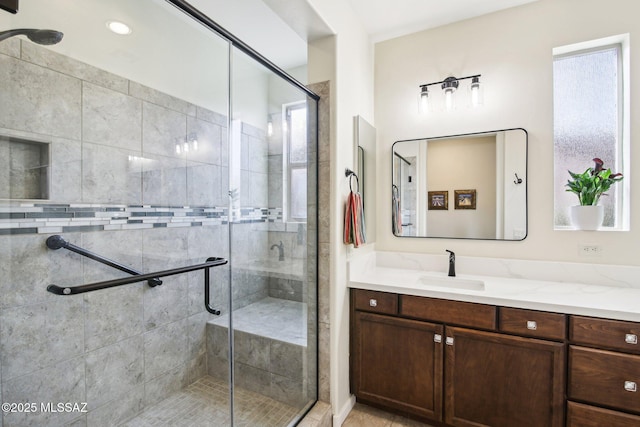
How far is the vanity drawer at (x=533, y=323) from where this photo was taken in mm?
1594

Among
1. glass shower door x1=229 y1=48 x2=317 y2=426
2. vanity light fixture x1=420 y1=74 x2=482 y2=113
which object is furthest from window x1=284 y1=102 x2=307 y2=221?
vanity light fixture x1=420 y1=74 x2=482 y2=113

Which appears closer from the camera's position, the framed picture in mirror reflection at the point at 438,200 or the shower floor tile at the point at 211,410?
the shower floor tile at the point at 211,410

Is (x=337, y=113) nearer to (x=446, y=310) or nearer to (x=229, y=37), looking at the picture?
(x=229, y=37)

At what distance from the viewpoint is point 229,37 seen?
148 cm

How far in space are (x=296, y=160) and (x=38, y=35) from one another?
1.29m

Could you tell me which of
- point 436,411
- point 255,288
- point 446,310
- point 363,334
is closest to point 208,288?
point 255,288

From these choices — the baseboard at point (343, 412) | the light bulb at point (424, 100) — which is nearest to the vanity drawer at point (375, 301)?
the baseboard at point (343, 412)

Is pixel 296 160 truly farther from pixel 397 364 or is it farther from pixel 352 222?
pixel 397 364

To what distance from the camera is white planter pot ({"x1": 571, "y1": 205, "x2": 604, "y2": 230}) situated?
1.96m

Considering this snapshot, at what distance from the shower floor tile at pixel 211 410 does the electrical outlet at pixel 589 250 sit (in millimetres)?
2136

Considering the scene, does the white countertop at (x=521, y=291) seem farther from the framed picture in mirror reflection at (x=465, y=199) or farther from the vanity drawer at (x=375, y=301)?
the framed picture in mirror reflection at (x=465, y=199)

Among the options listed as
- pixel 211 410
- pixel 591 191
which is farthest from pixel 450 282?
pixel 211 410

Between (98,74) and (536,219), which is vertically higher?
(98,74)

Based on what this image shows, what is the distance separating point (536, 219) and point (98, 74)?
9.26 ft
